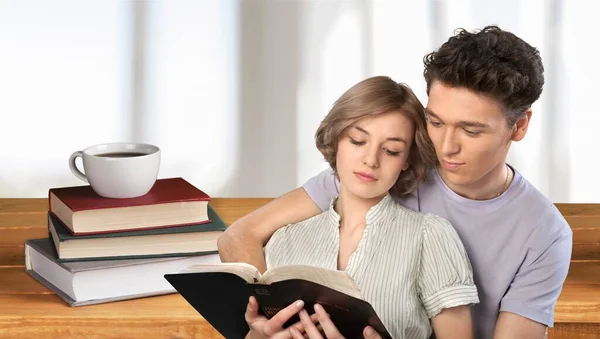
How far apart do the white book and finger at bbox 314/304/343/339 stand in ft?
2.04

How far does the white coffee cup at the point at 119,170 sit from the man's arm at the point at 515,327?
793mm

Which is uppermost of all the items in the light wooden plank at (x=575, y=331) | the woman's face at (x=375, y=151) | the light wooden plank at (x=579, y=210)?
the woman's face at (x=375, y=151)

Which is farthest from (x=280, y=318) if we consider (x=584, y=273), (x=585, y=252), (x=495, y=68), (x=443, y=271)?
(x=585, y=252)

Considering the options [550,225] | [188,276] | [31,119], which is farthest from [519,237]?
[31,119]

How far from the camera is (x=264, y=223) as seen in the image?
1801 millimetres

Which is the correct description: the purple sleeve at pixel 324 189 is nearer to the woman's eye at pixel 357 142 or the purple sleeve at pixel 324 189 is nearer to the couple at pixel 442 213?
the couple at pixel 442 213

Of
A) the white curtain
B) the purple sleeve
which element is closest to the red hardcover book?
the purple sleeve

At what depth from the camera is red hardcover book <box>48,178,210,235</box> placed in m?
2.00

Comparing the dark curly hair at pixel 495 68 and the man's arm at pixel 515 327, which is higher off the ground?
the dark curly hair at pixel 495 68

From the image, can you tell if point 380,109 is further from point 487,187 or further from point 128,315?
point 128,315

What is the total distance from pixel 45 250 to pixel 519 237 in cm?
100

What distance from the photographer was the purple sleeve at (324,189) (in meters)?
1.77

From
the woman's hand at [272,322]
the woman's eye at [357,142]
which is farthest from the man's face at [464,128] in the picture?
the woman's hand at [272,322]

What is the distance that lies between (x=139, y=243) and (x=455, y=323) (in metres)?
0.74
